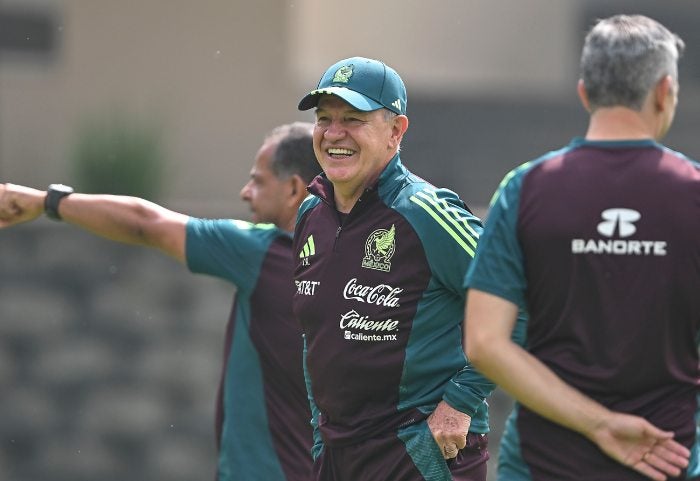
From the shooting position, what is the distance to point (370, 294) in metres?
5.46

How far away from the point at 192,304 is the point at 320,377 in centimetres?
539

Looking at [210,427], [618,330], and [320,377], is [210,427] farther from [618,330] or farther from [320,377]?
[618,330]

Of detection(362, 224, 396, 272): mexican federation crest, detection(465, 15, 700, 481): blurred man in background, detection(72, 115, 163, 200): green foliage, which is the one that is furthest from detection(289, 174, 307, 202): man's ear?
detection(72, 115, 163, 200): green foliage

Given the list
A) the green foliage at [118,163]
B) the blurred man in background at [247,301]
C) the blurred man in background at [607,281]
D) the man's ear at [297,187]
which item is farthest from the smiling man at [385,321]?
the green foliage at [118,163]

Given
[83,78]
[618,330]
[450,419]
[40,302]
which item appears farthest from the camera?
[83,78]

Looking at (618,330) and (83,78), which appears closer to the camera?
(618,330)

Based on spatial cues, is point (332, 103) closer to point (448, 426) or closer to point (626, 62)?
point (448, 426)

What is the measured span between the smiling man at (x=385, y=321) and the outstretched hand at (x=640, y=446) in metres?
1.05

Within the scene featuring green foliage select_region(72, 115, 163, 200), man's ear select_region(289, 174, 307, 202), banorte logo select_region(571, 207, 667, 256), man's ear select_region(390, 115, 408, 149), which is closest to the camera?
banorte logo select_region(571, 207, 667, 256)

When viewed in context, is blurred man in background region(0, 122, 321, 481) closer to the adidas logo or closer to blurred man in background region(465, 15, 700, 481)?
the adidas logo

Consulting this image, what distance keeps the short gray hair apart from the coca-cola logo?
4.05 feet

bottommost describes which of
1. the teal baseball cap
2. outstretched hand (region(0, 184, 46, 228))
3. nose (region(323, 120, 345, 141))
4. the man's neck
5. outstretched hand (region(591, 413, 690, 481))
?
outstretched hand (region(0, 184, 46, 228))

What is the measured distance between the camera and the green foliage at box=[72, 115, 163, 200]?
1295 centimetres

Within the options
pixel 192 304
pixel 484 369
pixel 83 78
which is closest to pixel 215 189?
pixel 83 78
